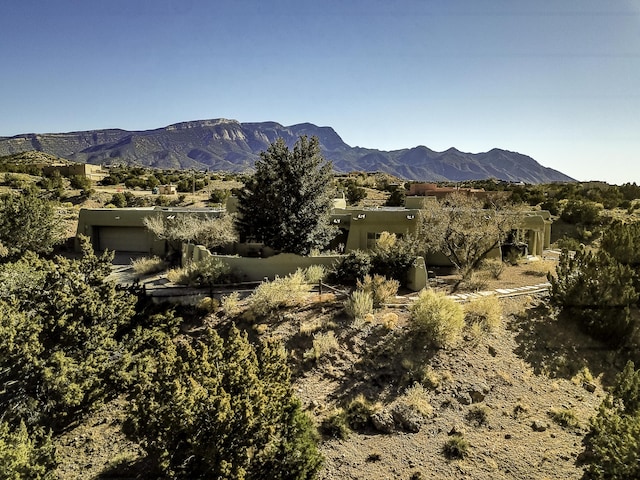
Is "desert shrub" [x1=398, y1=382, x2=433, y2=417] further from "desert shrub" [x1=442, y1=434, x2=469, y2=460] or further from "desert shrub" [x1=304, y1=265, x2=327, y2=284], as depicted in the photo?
"desert shrub" [x1=304, y1=265, x2=327, y2=284]

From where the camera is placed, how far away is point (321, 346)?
13977mm

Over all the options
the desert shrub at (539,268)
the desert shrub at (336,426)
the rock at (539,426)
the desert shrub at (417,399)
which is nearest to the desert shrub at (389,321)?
the desert shrub at (417,399)

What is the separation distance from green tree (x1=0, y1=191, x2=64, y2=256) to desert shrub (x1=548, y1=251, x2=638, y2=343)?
27.0m

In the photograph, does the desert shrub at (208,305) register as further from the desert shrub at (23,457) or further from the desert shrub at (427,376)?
the desert shrub at (427,376)

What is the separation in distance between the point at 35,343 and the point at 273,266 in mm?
10372

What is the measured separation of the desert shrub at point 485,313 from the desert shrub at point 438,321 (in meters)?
0.99

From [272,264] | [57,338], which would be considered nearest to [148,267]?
[272,264]

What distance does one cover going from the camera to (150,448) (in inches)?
A: 355

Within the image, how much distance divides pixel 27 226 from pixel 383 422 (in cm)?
2399

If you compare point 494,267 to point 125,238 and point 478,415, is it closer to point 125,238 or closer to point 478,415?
point 478,415

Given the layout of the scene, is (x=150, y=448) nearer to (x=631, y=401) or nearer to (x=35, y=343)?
(x=35, y=343)

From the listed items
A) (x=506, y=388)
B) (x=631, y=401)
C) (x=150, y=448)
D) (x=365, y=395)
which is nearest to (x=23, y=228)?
(x=150, y=448)

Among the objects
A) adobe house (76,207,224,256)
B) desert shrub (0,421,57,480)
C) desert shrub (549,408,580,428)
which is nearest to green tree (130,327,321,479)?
desert shrub (0,421,57,480)

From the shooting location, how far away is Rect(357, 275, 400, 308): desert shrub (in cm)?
1636
